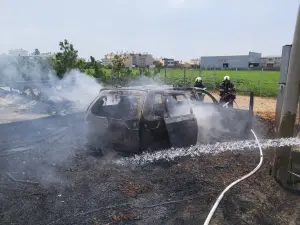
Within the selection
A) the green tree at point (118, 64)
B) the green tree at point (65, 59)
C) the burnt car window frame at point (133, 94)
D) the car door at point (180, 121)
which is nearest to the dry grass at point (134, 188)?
the burnt car window frame at point (133, 94)

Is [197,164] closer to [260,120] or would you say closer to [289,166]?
[289,166]

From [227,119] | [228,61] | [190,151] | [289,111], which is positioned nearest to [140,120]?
[190,151]

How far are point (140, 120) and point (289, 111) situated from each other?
8.45 ft

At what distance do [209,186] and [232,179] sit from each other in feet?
1.84

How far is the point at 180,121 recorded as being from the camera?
18.8 feet

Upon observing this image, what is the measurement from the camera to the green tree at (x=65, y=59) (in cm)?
1606

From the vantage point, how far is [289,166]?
461 cm

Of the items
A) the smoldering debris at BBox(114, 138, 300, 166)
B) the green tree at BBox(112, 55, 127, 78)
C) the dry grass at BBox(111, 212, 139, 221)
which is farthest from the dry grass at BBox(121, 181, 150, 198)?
the green tree at BBox(112, 55, 127, 78)

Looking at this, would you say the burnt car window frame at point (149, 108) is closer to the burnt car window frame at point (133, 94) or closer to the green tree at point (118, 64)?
the burnt car window frame at point (133, 94)

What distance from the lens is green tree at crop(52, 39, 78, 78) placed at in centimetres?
1606

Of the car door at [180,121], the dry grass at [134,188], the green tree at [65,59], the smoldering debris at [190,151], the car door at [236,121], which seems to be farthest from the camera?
the green tree at [65,59]

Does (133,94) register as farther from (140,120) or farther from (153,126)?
(153,126)

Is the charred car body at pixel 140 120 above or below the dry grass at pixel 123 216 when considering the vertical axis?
above

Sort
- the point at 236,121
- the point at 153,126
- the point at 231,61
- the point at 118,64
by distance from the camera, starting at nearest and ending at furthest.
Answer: the point at 153,126
the point at 236,121
the point at 118,64
the point at 231,61
